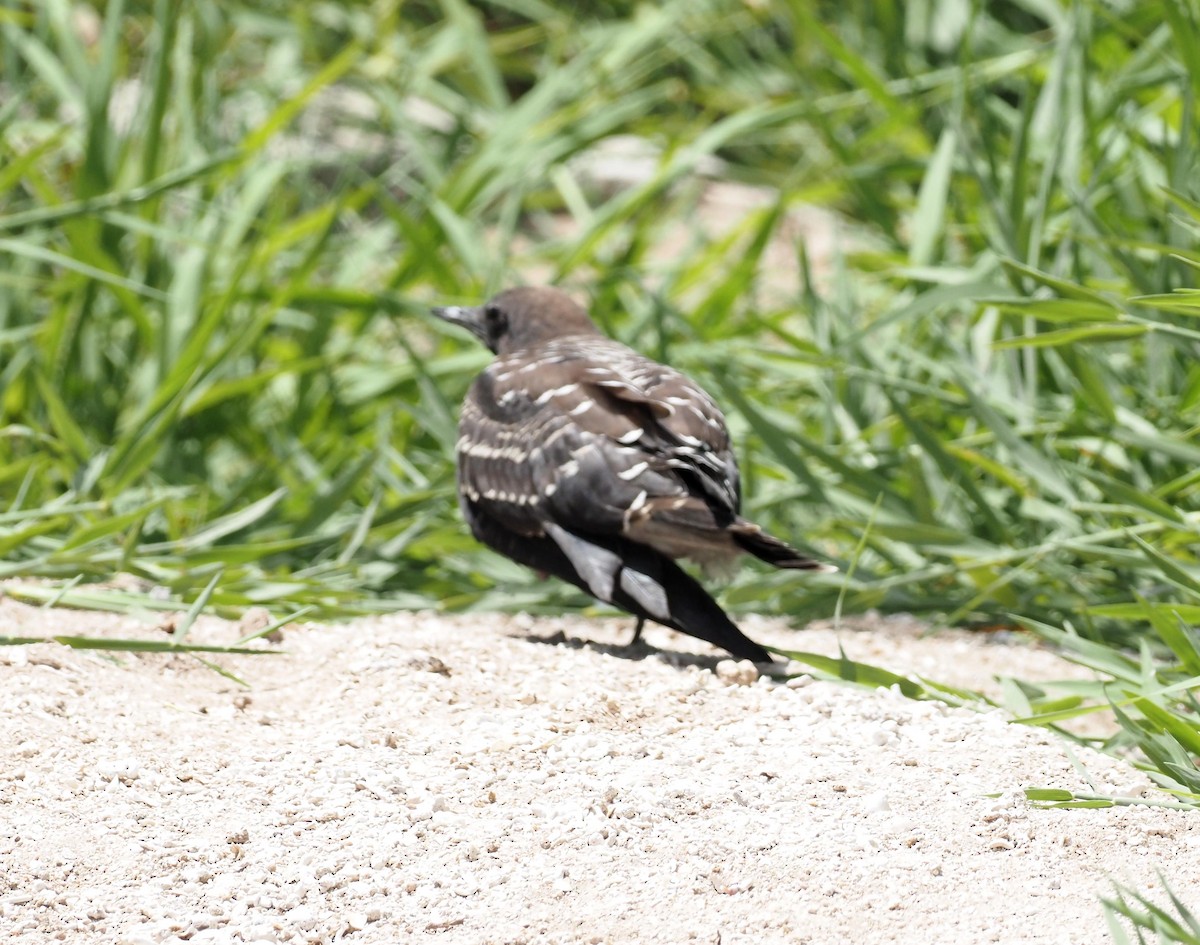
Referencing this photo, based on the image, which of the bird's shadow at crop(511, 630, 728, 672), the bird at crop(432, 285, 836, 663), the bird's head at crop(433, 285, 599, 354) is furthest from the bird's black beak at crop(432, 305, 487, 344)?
the bird's shadow at crop(511, 630, 728, 672)

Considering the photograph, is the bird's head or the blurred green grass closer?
the blurred green grass

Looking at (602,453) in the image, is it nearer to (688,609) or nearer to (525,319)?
(688,609)

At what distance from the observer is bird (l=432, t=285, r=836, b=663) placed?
2734 mm

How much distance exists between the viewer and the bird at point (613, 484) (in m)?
2.73

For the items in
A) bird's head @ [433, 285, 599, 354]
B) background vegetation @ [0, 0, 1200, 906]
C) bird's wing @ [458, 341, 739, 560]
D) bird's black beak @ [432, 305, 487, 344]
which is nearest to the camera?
bird's wing @ [458, 341, 739, 560]

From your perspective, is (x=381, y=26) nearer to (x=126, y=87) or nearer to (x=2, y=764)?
(x=126, y=87)

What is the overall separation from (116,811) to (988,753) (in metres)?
1.19

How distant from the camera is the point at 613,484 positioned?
279 cm

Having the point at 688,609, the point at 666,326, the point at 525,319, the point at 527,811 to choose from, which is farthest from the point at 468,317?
the point at 527,811

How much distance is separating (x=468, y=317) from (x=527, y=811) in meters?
1.83

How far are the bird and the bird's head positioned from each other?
0.34 m

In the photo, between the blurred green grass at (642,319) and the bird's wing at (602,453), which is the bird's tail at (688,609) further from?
the blurred green grass at (642,319)

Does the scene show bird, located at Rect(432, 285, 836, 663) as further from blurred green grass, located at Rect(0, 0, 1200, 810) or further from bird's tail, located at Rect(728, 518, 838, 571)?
blurred green grass, located at Rect(0, 0, 1200, 810)

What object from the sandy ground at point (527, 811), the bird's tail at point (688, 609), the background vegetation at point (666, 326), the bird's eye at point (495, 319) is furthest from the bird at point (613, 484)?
the bird's eye at point (495, 319)
